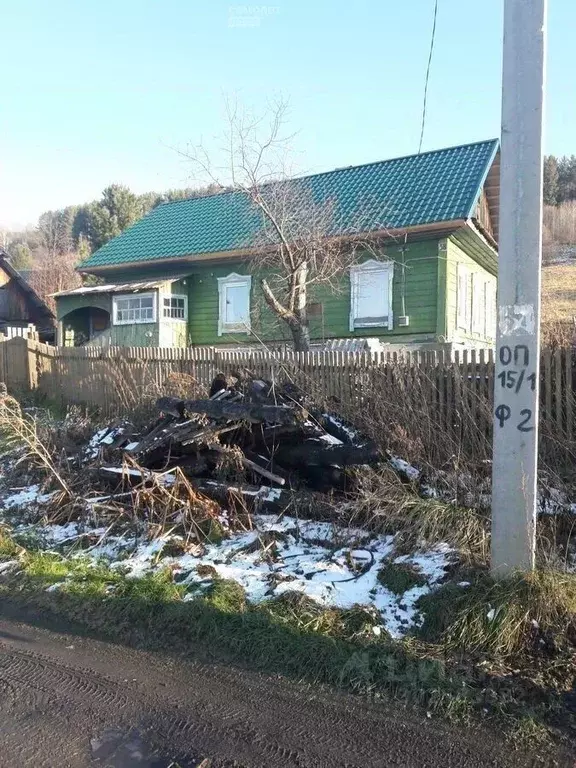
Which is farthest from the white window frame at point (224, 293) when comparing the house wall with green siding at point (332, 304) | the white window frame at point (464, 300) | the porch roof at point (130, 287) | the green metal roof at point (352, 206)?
the white window frame at point (464, 300)

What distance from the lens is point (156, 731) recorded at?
3.16 m

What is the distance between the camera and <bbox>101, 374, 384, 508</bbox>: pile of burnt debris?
21.3ft

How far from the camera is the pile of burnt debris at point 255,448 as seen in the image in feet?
21.3

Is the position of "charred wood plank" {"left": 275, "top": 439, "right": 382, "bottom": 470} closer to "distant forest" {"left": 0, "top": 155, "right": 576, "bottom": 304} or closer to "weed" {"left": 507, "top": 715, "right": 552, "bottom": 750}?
"weed" {"left": 507, "top": 715, "right": 552, "bottom": 750}

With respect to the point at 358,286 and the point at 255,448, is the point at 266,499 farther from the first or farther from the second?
the point at 358,286

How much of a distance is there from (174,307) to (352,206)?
6.41m

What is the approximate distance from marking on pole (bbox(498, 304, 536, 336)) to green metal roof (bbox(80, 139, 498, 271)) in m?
11.6

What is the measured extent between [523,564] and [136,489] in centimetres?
371

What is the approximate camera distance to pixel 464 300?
58.1 feet

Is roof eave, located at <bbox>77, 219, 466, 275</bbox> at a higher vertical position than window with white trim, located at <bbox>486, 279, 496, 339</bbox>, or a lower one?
higher

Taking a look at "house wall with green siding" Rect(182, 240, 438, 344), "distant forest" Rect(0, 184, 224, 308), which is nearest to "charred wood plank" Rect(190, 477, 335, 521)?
"house wall with green siding" Rect(182, 240, 438, 344)

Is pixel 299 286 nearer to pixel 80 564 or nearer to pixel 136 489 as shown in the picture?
pixel 136 489

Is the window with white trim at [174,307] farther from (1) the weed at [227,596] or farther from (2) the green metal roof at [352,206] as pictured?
(1) the weed at [227,596]

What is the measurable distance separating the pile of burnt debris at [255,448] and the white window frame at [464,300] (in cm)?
1078
